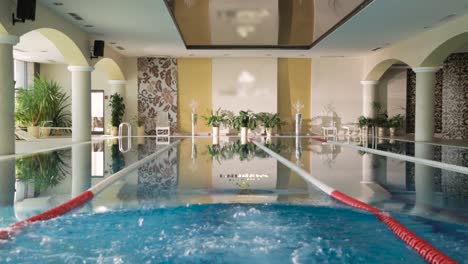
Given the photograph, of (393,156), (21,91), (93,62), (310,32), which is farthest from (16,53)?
(393,156)

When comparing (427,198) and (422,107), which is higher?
(422,107)

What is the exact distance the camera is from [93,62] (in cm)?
1550

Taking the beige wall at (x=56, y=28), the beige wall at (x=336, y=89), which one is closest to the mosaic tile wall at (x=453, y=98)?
the beige wall at (x=336, y=89)

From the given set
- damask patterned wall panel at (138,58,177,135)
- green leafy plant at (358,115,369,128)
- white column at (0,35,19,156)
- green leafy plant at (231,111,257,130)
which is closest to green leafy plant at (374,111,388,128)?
green leafy plant at (358,115,369,128)

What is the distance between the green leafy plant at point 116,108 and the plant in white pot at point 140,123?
82 centimetres

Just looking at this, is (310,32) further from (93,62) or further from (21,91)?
(21,91)

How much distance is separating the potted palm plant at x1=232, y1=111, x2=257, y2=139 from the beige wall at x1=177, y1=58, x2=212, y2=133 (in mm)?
1994

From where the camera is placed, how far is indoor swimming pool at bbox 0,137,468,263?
3.58 m

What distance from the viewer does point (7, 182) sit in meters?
6.32

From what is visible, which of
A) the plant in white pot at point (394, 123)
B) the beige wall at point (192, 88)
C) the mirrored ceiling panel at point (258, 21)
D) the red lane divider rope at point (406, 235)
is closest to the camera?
the red lane divider rope at point (406, 235)

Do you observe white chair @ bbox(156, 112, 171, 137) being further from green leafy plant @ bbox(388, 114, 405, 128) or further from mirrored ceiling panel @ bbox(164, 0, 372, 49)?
green leafy plant @ bbox(388, 114, 405, 128)

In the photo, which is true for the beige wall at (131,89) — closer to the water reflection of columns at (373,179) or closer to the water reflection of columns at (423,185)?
the water reflection of columns at (373,179)

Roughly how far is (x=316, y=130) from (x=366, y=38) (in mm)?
6835

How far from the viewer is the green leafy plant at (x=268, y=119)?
66.4 feet
